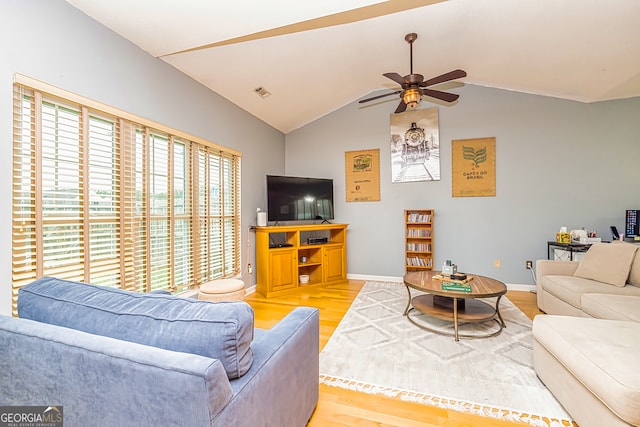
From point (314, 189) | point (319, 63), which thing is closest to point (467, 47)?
point (319, 63)

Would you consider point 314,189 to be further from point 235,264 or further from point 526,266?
point 526,266

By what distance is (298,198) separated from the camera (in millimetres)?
4461

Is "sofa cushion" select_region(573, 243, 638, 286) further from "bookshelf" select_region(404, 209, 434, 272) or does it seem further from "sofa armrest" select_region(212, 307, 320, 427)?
"sofa armrest" select_region(212, 307, 320, 427)

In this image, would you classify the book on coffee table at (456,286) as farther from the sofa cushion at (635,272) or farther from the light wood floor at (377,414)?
the sofa cushion at (635,272)

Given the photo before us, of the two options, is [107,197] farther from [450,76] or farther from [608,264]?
[608,264]

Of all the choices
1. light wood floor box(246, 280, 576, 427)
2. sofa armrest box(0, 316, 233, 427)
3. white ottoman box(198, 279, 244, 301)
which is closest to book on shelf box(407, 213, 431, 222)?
white ottoman box(198, 279, 244, 301)

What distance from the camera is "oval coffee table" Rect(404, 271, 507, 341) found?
2.44m

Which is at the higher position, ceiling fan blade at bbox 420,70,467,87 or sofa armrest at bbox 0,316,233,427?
ceiling fan blade at bbox 420,70,467,87

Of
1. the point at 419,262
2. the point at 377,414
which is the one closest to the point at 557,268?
the point at 419,262

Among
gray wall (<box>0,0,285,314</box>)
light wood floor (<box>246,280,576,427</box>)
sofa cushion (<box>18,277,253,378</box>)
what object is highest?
gray wall (<box>0,0,285,314</box>)

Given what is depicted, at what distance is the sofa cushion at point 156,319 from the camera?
34.5 inches

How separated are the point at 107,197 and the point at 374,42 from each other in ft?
10.1

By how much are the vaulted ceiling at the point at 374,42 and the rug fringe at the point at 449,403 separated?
2.65m

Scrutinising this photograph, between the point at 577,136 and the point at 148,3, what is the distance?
5.27 meters
